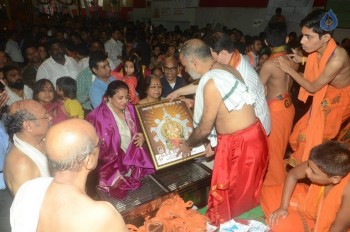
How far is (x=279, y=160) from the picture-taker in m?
3.62

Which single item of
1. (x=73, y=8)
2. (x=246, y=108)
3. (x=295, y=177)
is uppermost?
(x=73, y=8)

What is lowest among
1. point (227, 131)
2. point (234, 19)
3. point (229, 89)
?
point (227, 131)

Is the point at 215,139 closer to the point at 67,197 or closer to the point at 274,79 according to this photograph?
the point at 274,79

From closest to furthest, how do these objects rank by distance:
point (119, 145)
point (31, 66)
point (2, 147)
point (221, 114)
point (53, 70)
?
1. point (221, 114)
2. point (2, 147)
3. point (119, 145)
4. point (53, 70)
5. point (31, 66)

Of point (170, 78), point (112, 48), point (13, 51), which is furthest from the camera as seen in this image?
point (112, 48)

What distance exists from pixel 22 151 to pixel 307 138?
3.00 metres

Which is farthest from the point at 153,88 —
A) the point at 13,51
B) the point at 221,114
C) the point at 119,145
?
Result: the point at 13,51

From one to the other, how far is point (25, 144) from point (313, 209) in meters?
2.55

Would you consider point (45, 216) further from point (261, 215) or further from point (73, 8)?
point (73, 8)

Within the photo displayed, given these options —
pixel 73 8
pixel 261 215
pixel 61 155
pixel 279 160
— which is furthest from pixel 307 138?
pixel 73 8

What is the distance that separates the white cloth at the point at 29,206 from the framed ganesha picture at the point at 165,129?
58.3 inches

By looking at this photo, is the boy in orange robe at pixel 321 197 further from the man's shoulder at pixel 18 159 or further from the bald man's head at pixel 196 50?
the man's shoulder at pixel 18 159

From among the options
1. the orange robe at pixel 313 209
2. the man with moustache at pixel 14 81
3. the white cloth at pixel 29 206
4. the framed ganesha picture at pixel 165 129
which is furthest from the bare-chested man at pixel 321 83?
the man with moustache at pixel 14 81

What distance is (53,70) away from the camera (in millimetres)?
5078
